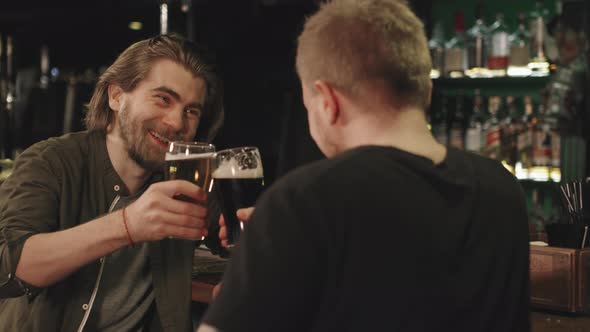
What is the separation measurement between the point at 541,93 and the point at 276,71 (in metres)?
1.76

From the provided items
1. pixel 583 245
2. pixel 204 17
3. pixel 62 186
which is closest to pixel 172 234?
pixel 62 186

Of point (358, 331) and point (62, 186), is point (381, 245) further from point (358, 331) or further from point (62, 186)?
point (62, 186)

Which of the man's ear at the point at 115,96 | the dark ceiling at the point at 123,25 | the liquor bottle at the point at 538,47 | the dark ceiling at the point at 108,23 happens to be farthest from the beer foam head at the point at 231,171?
the dark ceiling at the point at 108,23

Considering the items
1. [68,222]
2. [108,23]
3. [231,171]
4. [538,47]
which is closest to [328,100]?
[231,171]

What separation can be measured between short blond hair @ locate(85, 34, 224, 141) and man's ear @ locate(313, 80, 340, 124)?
94 cm

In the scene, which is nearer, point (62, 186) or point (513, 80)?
point (62, 186)

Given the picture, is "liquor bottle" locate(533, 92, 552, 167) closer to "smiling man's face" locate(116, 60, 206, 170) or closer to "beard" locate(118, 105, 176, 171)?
"smiling man's face" locate(116, 60, 206, 170)

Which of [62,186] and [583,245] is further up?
[62,186]

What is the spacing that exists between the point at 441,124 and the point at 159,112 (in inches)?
109

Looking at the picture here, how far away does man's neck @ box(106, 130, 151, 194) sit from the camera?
1.95 metres

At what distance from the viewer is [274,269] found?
880 millimetres

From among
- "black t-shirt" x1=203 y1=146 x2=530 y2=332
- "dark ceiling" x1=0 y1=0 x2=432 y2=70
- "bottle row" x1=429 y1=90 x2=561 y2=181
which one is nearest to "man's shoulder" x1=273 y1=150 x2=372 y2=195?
"black t-shirt" x1=203 y1=146 x2=530 y2=332

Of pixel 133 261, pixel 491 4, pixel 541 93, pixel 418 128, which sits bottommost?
pixel 133 261

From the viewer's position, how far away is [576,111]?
12.7 ft
